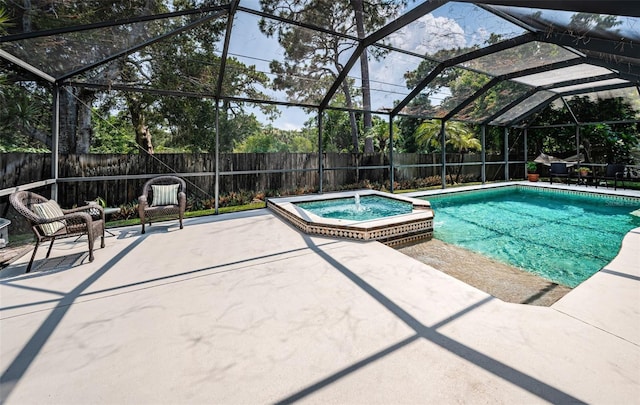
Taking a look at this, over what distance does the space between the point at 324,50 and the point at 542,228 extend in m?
6.15

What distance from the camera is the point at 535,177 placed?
1240cm

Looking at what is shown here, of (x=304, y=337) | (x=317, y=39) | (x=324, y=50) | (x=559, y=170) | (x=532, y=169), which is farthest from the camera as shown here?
(x=532, y=169)

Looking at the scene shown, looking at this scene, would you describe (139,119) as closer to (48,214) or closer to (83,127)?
(83,127)

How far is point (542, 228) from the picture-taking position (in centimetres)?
598

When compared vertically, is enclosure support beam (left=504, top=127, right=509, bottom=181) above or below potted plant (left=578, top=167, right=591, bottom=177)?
above

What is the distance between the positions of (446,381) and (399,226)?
11.0 feet

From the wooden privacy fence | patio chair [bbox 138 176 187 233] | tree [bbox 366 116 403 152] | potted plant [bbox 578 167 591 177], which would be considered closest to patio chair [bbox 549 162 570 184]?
potted plant [bbox 578 167 591 177]

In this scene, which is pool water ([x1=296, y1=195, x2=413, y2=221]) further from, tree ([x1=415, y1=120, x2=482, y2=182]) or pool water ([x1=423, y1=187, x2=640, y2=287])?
tree ([x1=415, y1=120, x2=482, y2=182])

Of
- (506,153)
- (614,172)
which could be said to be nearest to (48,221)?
(506,153)

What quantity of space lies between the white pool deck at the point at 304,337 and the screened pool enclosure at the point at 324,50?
2234 millimetres

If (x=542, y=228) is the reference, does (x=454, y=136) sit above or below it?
above

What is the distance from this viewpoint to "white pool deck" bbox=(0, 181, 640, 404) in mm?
1576

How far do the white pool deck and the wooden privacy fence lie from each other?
9.66ft

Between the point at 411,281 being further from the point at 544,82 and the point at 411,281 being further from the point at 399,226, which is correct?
the point at 544,82
